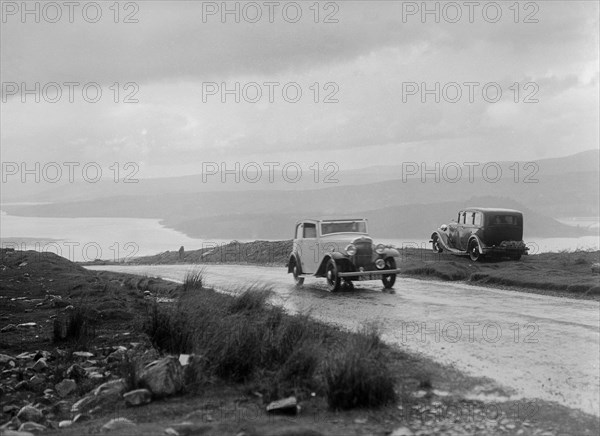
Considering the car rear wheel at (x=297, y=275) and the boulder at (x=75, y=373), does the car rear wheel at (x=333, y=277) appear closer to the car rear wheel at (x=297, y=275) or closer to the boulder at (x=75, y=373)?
the car rear wheel at (x=297, y=275)

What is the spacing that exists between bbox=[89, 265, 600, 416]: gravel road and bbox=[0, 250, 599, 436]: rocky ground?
616 mm

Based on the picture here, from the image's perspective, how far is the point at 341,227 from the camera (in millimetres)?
22266

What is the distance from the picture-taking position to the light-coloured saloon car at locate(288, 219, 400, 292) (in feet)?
67.9

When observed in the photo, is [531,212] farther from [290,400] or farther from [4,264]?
[290,400]

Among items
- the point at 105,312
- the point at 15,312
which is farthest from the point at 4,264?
the point at 105,312

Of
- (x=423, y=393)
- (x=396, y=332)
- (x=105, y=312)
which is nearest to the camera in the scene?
(x=423, y=393)

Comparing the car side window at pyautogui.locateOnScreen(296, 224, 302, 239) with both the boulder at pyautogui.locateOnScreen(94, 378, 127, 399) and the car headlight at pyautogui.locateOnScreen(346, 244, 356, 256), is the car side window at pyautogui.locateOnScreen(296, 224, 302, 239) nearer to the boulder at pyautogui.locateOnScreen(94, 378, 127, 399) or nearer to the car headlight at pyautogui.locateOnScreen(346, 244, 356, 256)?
the car headlight at pyautogui.locateOnScreen(346, 244, 356, 256)

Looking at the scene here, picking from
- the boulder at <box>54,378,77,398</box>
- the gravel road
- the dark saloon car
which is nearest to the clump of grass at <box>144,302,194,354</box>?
the boulder at <box>54,378,77,398</box>

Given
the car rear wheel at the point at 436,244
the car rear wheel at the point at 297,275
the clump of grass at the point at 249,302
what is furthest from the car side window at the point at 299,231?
the car rear wheel at the point at 436,244

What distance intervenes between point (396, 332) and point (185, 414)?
19.6 feet

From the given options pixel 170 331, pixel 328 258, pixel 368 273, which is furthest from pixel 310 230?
pixel 170 331

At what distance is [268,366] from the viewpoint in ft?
31.6

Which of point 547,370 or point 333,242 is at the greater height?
point 333,242

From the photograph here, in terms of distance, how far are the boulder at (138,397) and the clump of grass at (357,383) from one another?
7.54 ft
